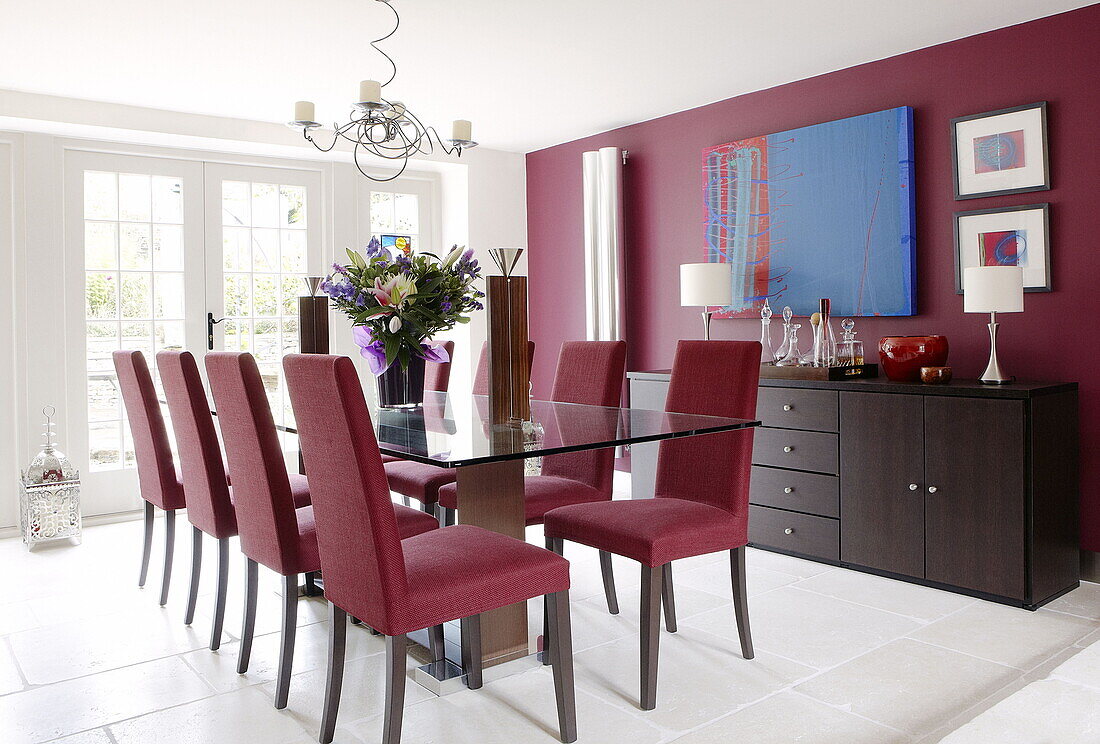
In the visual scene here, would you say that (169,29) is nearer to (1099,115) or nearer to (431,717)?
(431,717)

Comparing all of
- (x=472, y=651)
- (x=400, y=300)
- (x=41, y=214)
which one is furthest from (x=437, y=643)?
(x=41, y=214)

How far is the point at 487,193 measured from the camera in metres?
6.18

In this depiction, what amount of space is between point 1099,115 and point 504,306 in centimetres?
256

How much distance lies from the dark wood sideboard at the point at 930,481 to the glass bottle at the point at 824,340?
178 mm

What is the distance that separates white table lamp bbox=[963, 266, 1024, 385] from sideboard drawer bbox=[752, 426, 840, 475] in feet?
2.31

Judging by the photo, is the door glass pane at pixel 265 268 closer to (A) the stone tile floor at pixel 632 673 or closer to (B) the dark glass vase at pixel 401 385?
(A) the stone tile floor at pixel 632 673

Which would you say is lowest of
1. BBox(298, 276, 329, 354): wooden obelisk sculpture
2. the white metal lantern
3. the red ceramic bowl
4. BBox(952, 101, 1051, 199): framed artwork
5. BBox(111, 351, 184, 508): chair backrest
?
the white metal lantern

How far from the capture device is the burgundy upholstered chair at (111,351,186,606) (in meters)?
3.35

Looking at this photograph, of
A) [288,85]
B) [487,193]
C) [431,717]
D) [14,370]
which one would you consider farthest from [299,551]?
[487,193]

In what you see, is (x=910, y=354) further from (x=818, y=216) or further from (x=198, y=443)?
(x=198, y=443)

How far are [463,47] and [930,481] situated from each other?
2.73 meters

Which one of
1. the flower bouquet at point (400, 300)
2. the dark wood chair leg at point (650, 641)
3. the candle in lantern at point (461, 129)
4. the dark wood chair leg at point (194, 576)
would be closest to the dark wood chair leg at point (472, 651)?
the dark wood chair leg at point (650, 641)

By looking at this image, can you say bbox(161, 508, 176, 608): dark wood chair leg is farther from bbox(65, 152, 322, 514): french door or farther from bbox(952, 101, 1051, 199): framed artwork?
bbox(952, 101, 1051, 199): framed artwork

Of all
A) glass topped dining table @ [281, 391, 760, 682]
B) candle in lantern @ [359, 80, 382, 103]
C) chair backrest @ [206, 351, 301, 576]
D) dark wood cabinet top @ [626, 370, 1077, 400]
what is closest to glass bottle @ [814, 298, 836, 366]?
dark wood cabinet top @ [626, 370, 1077, 400]
